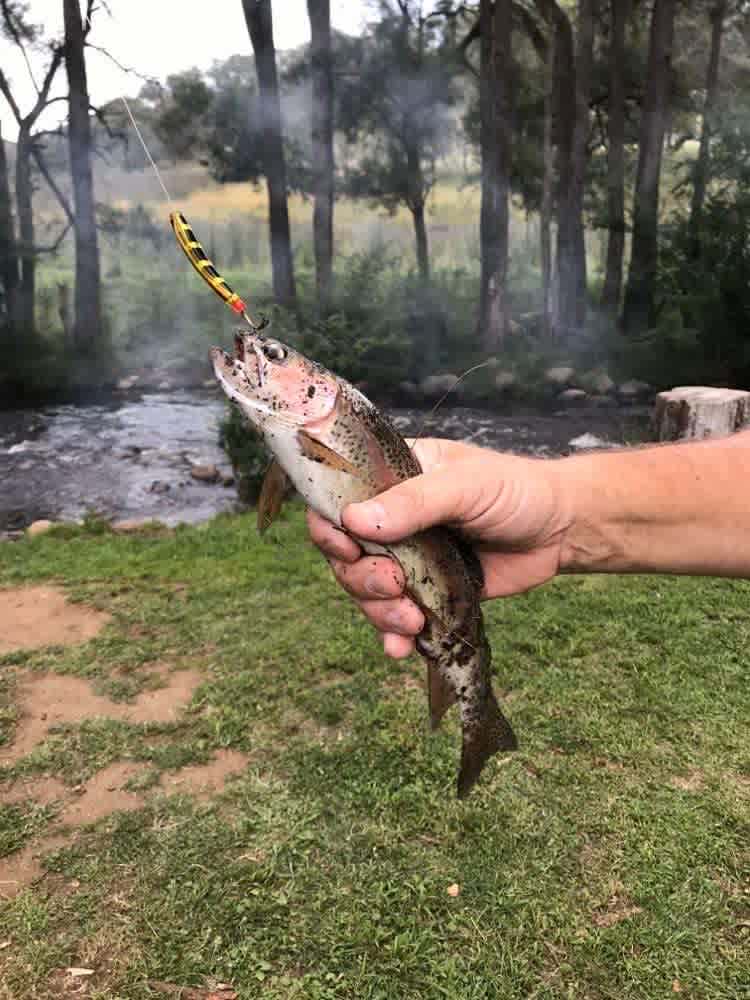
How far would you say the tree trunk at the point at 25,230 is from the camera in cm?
1812

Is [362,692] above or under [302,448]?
under

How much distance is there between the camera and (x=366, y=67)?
70.8 ft

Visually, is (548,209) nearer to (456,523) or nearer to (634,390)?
(634,390)

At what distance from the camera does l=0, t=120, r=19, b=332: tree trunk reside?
17859 millimetres

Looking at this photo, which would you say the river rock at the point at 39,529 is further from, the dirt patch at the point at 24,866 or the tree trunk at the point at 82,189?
the tree trunk at the point at 82,189

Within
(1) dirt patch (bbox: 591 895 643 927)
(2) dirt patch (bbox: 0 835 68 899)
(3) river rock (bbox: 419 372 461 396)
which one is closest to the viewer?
(1) dirt patch (bbox: 591 895 643 927)

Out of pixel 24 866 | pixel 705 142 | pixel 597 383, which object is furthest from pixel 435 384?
pixel 24 866

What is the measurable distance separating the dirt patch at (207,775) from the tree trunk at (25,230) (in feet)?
52.6

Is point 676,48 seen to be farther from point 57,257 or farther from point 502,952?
point 502,952

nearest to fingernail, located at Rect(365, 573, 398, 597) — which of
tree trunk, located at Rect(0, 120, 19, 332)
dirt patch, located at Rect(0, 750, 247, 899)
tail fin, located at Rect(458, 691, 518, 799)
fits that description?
tail fin, located at Rect(458, 691, 518, 799)

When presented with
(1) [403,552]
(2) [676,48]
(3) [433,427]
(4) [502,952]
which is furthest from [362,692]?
(2) [676,48]

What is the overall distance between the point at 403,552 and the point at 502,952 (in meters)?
1.72

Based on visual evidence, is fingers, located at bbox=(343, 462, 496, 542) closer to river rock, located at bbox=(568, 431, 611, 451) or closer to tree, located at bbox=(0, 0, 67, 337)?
river rock, located at bbox=(568, 431, 611, 451)

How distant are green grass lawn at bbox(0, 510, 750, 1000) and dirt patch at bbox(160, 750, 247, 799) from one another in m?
0.07
